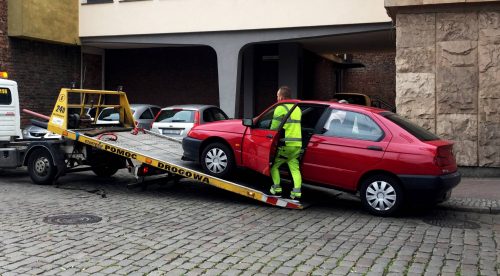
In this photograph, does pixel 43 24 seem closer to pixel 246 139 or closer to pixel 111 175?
pixel 111 175

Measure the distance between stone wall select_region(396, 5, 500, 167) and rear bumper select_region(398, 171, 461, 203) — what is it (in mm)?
4380

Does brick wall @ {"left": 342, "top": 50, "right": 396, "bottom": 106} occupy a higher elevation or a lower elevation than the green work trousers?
higher

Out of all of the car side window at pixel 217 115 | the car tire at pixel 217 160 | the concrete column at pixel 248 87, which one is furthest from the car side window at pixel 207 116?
the concrete column at pixel 248 87

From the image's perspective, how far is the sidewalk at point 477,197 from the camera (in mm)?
8852

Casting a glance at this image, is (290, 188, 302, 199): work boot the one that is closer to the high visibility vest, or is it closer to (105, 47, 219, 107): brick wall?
the high visibility vest

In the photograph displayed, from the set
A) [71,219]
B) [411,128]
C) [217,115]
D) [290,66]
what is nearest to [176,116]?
[217,115]

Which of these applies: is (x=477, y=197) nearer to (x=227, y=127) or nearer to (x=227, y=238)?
(x=227, y=127)

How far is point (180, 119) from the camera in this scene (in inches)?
555

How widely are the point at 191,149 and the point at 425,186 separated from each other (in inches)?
152

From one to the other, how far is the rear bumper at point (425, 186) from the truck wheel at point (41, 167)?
645 cm

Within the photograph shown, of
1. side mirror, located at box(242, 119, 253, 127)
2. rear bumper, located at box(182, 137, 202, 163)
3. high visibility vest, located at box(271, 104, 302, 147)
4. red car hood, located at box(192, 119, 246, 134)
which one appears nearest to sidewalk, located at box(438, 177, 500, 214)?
high visibility vest, located at box(271, 104, 302, 147)

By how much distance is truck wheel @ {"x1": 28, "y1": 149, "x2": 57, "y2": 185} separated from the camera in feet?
34.3

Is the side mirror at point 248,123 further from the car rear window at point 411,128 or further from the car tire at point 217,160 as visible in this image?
the car rear window at point 411,128

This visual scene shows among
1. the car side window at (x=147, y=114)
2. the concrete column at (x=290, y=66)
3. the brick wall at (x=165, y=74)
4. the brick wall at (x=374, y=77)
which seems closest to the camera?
the car side window at (x=147, y=114)
